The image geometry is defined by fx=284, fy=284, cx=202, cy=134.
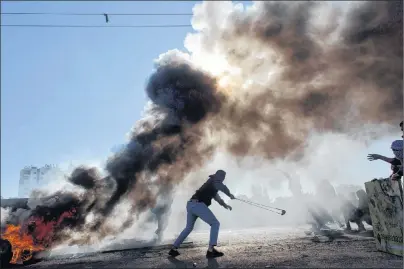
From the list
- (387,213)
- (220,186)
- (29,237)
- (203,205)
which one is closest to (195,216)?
(203,205)

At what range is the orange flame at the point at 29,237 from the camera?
30.5ft

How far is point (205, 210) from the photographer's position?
6859 millimetres

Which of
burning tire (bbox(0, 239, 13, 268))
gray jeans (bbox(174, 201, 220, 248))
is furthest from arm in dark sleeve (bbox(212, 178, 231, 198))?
burning tire (bbox(0, 239, 13, 268))

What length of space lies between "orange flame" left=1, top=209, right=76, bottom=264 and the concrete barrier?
10.1m

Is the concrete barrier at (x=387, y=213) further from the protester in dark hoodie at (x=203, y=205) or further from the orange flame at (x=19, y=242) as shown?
the orange flame at (x=19, y=242)

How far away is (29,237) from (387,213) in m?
11.2

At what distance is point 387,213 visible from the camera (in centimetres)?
576

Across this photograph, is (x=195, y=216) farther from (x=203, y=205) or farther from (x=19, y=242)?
(x=19, y=242)

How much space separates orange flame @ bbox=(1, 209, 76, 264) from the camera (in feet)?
30.5

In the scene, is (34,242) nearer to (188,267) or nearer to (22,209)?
(22,209)

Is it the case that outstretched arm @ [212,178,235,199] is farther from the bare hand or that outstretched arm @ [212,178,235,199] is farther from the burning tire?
the burning tire

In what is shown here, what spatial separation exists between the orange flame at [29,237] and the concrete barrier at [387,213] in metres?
10.1

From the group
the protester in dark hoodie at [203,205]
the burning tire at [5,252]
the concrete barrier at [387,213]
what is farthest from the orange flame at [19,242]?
the concrete barrier at [387,213]

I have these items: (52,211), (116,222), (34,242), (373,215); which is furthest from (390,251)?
(116,222)
